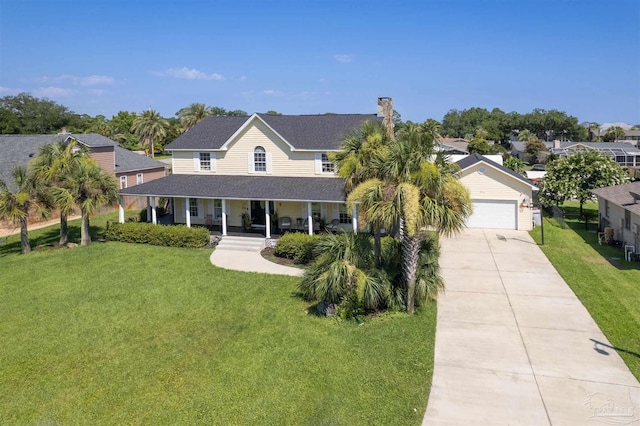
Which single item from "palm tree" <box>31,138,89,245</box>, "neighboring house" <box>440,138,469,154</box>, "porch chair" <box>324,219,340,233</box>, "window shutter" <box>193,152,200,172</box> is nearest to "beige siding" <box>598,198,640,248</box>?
"porch chair" <box>324,219,340,233</box>

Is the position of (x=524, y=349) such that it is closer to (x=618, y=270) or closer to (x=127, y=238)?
(x=618, y=270)

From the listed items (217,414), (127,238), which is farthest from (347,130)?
(217,414)

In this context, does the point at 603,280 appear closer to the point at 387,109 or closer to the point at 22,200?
the point at 387,109

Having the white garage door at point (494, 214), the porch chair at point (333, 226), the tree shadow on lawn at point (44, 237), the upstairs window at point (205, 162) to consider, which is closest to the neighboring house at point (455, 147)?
the white garage door at point (494, 214)

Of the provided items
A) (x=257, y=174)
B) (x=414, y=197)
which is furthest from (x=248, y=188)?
(x=414, y=197)

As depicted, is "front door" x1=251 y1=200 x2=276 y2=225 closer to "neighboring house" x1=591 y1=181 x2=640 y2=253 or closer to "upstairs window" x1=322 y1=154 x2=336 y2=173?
"upstairs window" x1=322 y1=154 x2=336 y2=173
